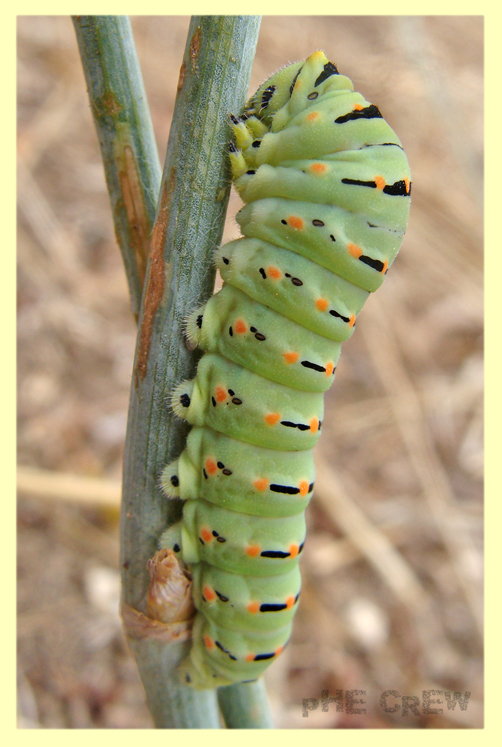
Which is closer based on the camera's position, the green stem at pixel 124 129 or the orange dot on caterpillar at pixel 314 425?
the green stem at pixel 124 129

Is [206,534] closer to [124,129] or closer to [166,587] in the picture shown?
[166,587]

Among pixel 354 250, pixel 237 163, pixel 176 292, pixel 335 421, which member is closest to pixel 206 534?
pixel 176 292

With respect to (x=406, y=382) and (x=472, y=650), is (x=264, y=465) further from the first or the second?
(x=406, y=382)

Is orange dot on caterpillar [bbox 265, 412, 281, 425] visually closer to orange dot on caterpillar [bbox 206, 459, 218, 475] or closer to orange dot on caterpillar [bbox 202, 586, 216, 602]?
orange dot on caterpillar [bbox 206, 459, 218, 475]

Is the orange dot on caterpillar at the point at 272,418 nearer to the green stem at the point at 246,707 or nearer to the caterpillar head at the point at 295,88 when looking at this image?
the green stem at the point at 246,707

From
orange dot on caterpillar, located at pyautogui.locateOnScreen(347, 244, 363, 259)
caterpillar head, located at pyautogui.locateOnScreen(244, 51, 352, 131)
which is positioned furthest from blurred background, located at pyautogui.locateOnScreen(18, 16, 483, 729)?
caterpillar head, located at pyautogui.locateOnScreen(244, 51, 352, 131)

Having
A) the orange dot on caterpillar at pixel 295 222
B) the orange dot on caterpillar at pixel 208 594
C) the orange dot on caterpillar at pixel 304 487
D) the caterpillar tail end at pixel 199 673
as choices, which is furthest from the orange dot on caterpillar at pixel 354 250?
the caterpillar tail end at pixel 199 673
